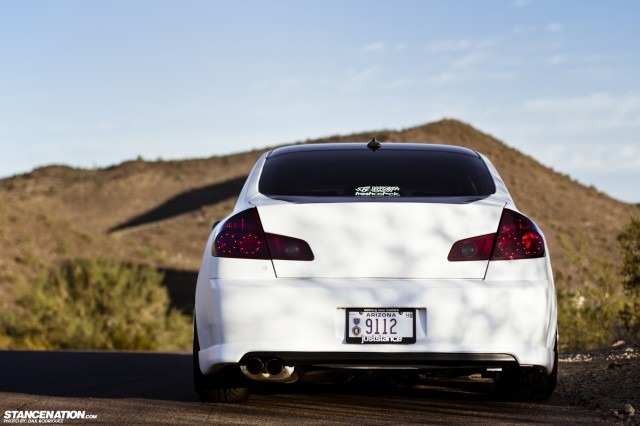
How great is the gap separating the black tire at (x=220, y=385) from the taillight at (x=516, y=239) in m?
1.90

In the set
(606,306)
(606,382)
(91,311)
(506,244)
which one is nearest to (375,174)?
(506,244)

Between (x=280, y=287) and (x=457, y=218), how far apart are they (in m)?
1.18

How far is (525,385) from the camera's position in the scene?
7762mm

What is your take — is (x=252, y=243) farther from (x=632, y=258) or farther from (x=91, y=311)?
(x=91, y=311)

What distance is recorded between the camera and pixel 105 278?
3139 centimetres

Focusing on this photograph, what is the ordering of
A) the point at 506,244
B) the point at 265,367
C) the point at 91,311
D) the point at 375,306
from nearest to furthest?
the point at 375,306 < the point at 506,244 < the point at 265,367 < the point at 91,311

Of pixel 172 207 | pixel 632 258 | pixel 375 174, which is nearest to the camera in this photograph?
pixel 375 174

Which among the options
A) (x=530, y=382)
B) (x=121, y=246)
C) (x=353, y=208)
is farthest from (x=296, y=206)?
(x=121, y=246)

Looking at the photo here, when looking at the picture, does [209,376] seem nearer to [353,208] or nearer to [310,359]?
[310,359]

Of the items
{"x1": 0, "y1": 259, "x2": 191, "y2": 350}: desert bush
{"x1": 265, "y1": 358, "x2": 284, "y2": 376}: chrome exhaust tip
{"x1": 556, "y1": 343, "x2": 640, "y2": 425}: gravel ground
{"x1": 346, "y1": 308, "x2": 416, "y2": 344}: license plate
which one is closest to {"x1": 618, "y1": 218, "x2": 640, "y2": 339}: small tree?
{"x1": 556, "y1": 343, "x2": 640, "y2": 425}: gravel ground

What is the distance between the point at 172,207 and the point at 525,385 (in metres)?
79.6

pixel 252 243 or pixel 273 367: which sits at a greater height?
pixel 252 243

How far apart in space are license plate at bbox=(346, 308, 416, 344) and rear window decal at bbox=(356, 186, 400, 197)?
87cm

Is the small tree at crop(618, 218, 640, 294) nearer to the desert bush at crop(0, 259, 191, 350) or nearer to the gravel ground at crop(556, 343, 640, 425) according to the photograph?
the gravel ground at crop(556, 343, 640, 425)
